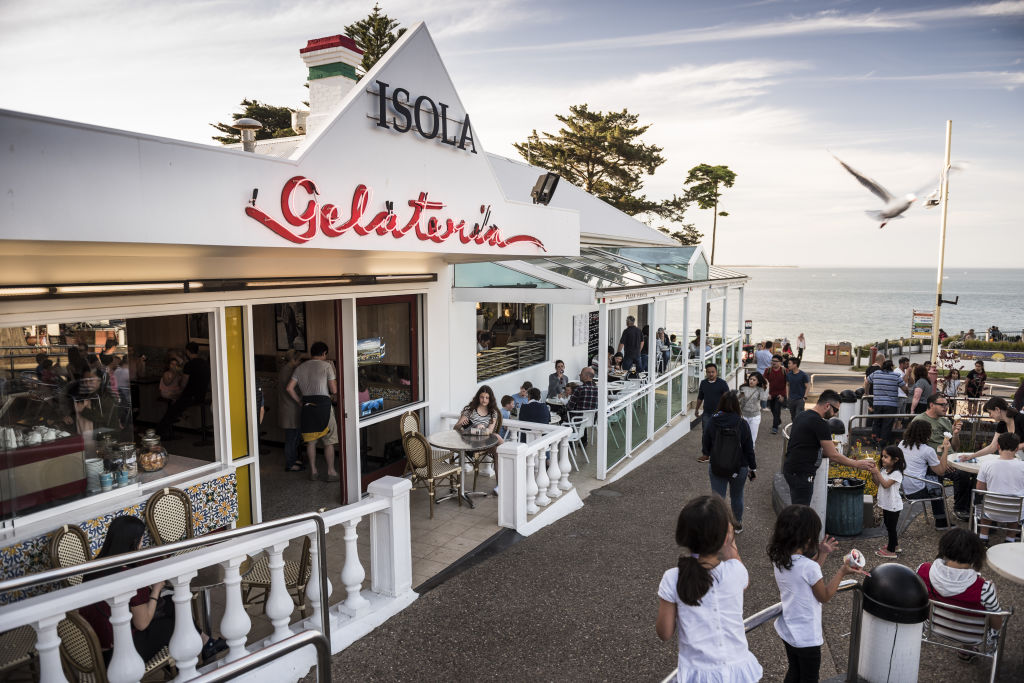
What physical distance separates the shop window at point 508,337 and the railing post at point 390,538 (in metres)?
4.89

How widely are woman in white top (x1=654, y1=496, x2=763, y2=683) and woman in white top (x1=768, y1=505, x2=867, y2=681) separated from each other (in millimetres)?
697

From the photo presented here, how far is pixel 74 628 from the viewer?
3143 millimetres

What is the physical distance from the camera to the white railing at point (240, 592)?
2699 mm

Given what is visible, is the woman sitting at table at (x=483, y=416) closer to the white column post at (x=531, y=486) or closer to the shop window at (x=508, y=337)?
the white column post at (x=531, y=486)

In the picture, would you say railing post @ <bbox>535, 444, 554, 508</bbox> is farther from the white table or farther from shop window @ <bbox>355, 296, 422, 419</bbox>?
the white table

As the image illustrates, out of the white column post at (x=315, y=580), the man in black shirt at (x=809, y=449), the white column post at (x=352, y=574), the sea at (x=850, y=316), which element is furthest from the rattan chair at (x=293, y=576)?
the sea at (x=850, y=316)

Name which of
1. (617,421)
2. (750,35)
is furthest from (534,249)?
(750,35)

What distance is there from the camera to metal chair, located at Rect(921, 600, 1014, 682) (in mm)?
4098

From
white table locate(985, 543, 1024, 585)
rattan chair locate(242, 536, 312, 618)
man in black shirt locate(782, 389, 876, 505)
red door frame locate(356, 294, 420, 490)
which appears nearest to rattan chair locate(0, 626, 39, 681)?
rattan chair locate(242, 536, 312, 618)

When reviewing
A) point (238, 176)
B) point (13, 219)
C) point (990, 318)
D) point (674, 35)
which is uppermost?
point (674, 35)

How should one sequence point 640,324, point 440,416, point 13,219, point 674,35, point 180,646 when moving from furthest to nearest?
point 640,324
point 674,35
point 440,416
point 180,646
point 13,219

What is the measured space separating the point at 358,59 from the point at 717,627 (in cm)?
585

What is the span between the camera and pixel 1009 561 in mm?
4520

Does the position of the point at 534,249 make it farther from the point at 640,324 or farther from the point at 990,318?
the point at 990,318
